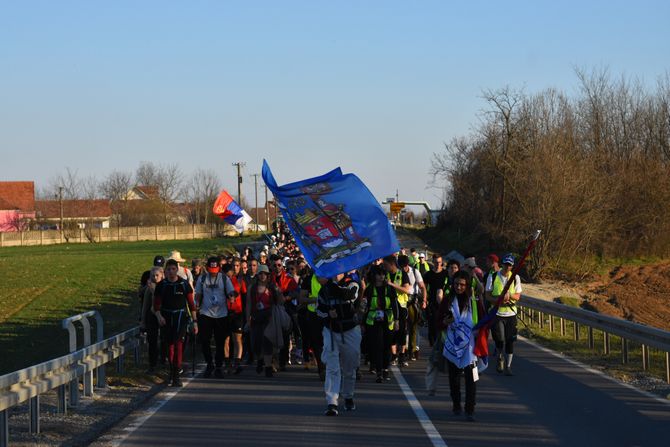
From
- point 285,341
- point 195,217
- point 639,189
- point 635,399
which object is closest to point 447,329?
point 635,399

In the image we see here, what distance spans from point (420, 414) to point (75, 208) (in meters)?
134

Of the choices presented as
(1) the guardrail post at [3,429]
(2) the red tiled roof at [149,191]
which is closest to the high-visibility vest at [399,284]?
(1) the guardrail post at [3,429]

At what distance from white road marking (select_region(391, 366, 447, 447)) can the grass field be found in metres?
10.7

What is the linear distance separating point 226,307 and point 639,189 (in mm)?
37441

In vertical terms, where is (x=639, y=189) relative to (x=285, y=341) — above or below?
above

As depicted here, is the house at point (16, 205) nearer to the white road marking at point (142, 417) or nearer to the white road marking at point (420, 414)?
the white road marking at point (142, 417)

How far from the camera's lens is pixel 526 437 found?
980cm

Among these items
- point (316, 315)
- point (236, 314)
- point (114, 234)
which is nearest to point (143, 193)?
point (114, 234)

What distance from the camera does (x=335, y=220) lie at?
1227 centimetres

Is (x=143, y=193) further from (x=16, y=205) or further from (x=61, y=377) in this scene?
(x=61, y=377)

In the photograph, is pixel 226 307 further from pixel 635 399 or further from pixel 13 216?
pixel 13 216

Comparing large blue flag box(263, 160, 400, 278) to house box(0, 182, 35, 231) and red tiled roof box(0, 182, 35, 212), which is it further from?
red tiled roof box(0, 182, 35, 212)

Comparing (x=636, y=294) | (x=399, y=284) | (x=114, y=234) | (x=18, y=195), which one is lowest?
(x=636, y=294)

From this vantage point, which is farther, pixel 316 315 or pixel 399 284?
pixel 399 284
